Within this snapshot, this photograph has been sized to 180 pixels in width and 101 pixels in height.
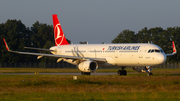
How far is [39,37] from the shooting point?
4419 inches

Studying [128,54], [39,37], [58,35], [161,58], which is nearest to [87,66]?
[128,54]

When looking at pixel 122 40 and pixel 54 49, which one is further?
pixel 122 40

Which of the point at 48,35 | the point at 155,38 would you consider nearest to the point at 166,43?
the point at 155,38

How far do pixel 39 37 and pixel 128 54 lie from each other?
78.3 meters

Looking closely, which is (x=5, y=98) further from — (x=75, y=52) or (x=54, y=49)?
(x=54, y=49)

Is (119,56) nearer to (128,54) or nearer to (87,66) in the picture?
(128,54)

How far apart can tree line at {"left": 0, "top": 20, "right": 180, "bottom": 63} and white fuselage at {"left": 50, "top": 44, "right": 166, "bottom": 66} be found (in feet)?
157

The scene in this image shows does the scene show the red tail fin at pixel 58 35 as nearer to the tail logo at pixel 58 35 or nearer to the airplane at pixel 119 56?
the tail logo at pixel 58 35

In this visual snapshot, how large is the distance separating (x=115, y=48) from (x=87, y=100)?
23.4m

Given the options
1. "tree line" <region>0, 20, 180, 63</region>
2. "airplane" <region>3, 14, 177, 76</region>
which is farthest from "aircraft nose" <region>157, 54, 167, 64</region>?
"tree line" <region>0, 20, 180, 63</region>

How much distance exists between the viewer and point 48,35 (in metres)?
114

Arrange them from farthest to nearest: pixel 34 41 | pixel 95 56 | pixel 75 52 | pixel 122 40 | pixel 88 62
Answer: pixel 122 40, pixel 34 41, pixel 75 52, pixel 95 56, pixel 88 62

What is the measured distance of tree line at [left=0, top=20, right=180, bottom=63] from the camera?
93000mm

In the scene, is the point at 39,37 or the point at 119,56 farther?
the point at 39,37
